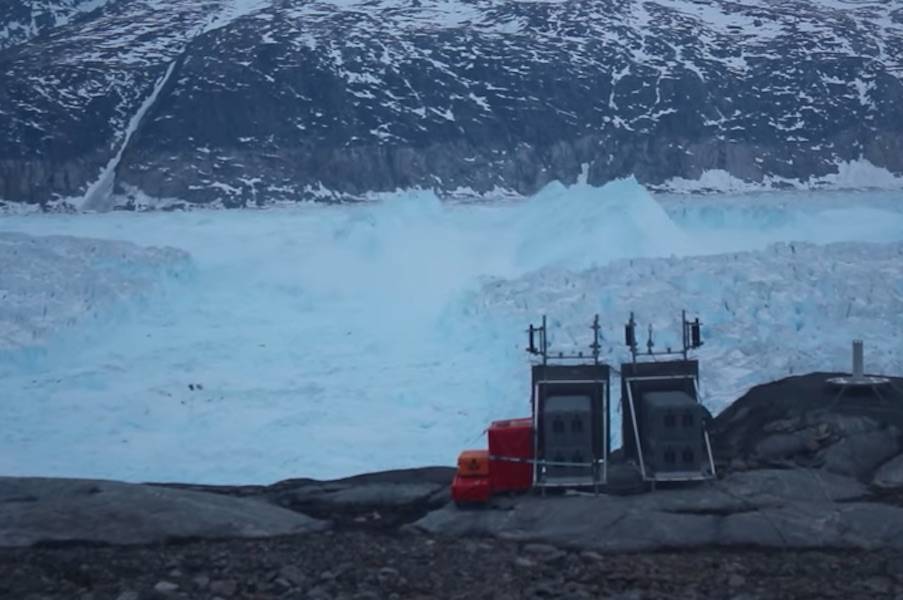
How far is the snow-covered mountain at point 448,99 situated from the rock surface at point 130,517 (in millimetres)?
17574

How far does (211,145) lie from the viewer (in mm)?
25484

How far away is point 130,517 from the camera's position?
5.59 metres

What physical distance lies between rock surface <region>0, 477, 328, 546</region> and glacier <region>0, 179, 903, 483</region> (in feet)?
8.27

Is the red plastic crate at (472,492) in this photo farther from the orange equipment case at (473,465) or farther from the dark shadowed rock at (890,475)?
the dark shadowed rock at (890,475)

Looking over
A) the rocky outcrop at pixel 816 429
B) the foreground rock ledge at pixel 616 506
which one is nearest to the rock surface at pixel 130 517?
the foreground rock ledge at pixel 616 506

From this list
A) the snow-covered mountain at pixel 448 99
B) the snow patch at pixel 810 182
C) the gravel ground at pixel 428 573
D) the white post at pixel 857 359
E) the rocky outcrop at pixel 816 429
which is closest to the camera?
the gravel ground at pixel 428 573

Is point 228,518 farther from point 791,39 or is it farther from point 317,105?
point 791,39

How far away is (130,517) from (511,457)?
79.0 inches

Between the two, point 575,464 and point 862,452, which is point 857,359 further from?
point 575,464

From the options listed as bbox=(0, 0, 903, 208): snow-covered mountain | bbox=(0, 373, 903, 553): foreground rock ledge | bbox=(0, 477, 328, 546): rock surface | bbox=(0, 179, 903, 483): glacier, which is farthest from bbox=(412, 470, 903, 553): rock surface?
bbox=(0, 0, 903, 208): snow-covered mountain

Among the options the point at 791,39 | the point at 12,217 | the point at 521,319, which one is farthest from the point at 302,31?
the point at 521,319

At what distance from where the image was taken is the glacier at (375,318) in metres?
9.23

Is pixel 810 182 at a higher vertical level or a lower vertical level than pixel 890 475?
higher

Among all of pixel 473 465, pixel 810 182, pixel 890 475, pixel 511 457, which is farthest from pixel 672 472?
pixel 810 182
